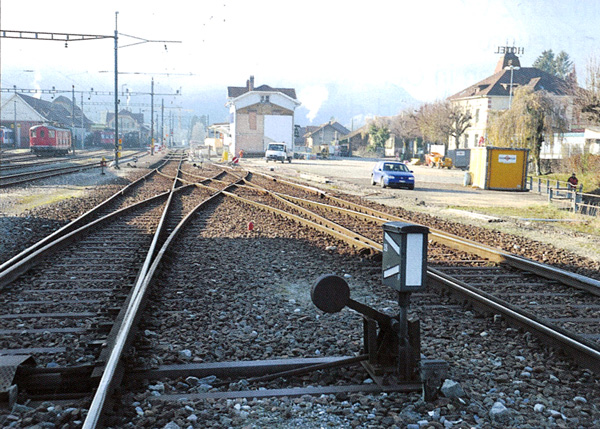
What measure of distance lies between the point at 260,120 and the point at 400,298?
78572 mm

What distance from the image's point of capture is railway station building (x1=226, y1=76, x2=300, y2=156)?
8119cm

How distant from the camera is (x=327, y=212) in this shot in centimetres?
1591

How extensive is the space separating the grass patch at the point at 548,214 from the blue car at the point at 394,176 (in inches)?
269

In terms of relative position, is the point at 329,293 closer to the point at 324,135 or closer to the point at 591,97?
the point at 591,97

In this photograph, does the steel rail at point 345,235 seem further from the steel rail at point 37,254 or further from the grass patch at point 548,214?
the grass patch at point 548,214

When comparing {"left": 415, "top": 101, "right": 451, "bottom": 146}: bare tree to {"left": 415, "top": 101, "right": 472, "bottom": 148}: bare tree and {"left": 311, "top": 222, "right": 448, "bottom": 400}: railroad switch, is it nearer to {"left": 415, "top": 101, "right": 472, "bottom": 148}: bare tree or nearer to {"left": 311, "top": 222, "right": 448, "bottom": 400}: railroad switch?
{"left": 415, "top": 101, "right": 472, "bottom": 148}: bare tree

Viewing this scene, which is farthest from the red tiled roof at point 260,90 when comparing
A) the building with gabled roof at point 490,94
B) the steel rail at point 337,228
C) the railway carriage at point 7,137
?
the steel rail at point 337,228

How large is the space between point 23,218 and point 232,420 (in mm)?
11133

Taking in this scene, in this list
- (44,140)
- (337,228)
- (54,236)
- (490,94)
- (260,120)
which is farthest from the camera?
(260,120)

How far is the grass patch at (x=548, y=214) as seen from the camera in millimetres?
14688

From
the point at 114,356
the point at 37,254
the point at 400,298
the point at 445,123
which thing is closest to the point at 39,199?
the point at 37,254

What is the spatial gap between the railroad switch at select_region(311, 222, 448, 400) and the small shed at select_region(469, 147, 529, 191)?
24.1 metres

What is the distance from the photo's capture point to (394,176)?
2645cm

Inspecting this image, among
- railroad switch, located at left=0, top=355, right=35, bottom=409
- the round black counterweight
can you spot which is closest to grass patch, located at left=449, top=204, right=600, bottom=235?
the round black counterweight
